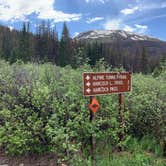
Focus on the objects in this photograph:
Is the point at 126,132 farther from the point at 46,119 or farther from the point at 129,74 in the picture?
the point at 46,119

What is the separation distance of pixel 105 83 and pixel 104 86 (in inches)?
2.6

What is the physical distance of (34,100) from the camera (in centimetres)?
546

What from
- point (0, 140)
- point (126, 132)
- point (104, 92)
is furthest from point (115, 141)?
point (0, 140)

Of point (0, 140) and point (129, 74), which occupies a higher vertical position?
point (129, 74)

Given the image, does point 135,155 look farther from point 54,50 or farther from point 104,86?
point 54,50

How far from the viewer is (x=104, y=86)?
17.5 ft

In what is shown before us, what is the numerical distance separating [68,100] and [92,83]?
63 centimetres

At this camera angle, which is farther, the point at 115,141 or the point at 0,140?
the point at 115,141

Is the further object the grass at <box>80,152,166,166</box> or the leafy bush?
the leafy bush

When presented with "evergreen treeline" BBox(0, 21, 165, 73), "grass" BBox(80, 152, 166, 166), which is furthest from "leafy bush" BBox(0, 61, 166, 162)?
"evergreen treeline" BBox(0, 21, 165, 73)

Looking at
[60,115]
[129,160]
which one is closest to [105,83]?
[60,115]

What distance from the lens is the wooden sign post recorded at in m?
5.11

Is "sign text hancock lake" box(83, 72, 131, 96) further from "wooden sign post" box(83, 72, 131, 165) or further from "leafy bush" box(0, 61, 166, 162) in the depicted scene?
"leafy bush" box(0, 61, 166, 162)

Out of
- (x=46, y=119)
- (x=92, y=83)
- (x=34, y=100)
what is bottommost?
(x=46, y=119)
